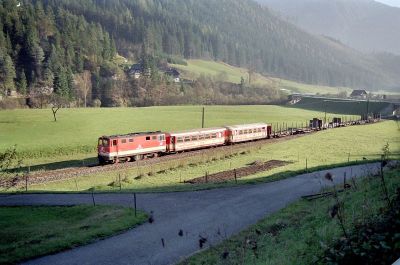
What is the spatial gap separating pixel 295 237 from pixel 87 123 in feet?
235

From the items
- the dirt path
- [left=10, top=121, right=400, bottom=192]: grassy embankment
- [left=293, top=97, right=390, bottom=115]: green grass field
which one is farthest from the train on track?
[left=293, top=97, right=390, bottom=115]: green grass field

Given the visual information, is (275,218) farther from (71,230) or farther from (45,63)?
(45,63)

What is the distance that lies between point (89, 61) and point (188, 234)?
12914 cm

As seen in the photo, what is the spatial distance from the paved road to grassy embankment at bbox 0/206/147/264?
0.68 m

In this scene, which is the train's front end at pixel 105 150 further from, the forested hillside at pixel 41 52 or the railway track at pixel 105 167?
the forested hillside at pixel 41 52

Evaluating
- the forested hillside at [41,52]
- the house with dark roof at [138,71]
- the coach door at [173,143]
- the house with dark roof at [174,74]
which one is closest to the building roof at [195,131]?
the coach door at [173,143]

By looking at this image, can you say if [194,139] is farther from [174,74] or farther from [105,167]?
[174,74]

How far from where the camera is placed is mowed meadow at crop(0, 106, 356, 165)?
190 ft

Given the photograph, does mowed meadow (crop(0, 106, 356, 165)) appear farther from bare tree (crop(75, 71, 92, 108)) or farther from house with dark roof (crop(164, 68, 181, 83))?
house with dark roof (crop(164, 68, 181, 83))

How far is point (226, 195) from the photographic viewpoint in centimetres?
2830

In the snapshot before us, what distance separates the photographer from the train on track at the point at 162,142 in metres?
44.2

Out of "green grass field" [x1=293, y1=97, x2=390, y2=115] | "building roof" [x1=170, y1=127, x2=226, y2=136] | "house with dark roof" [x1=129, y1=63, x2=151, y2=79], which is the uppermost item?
"house with dark roof" [x1=129, y1=63, x2=151, y2=79]

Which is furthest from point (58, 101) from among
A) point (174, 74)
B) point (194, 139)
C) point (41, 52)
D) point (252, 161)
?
point (174, 74)

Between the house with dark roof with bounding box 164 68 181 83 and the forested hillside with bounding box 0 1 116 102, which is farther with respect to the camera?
the house with dark roof with bounding box 164 68 181 83
